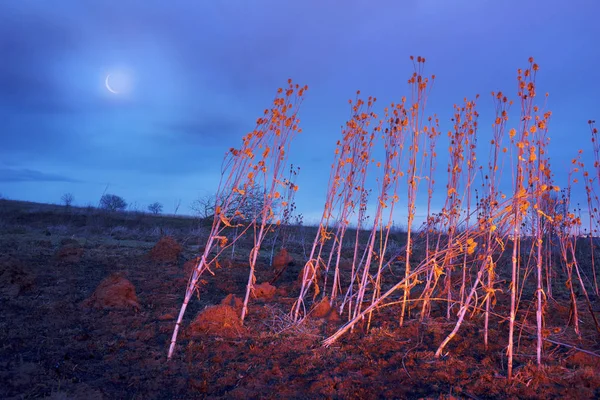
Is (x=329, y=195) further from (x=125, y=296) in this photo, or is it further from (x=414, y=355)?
(x=125, y=296)

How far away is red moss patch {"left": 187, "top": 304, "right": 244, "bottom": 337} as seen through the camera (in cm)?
498

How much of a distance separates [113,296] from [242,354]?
2.60 m

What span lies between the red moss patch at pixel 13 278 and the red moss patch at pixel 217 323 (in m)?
3.49

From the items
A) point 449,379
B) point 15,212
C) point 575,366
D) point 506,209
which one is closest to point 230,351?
point 449,379

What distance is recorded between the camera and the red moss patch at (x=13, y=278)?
6691mm

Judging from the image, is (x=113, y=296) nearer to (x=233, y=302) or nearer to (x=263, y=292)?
(x=233, y=302)

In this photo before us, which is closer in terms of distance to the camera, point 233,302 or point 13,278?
point 233,302

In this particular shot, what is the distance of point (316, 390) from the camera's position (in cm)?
363

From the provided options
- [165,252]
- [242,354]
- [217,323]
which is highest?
[165,252]

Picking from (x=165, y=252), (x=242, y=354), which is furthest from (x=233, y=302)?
(x=165, y=252)

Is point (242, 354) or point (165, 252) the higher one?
point (165, 252)

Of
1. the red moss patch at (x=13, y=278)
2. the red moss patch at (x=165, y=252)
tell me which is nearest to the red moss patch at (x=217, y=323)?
the red moss patch at (x=13, y=278)

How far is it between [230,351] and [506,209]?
298cm

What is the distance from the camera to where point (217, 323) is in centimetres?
506
